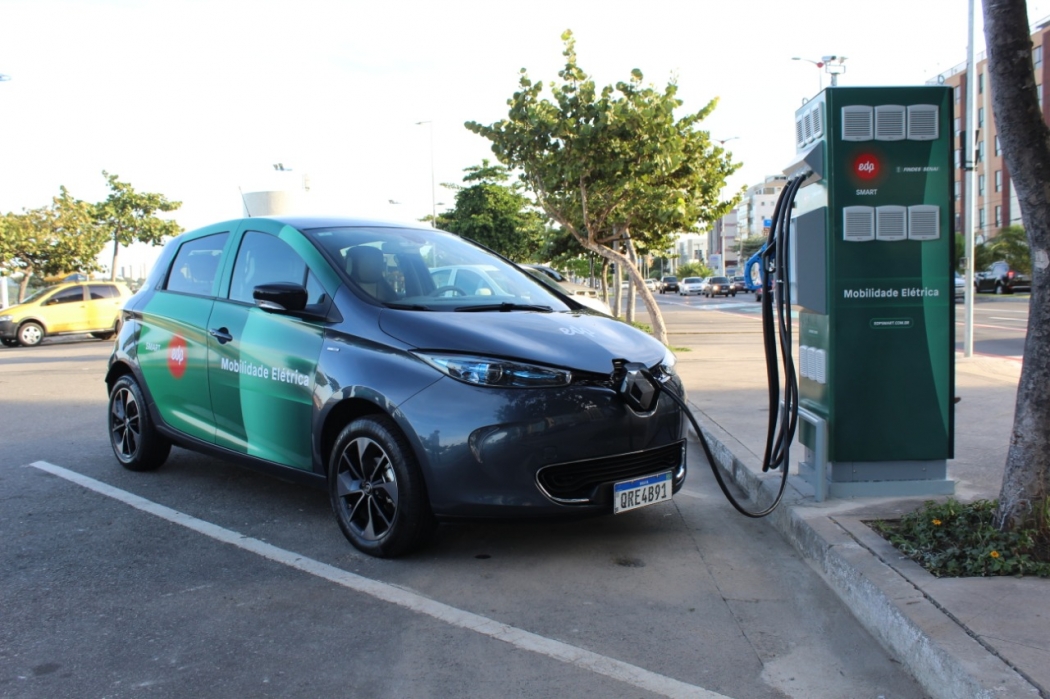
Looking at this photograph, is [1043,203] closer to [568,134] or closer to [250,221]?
[250,221]

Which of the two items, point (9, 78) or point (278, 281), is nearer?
point (278, 281)

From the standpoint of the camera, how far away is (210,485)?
6.00 m

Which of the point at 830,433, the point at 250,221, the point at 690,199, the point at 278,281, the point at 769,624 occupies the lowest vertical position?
the point at 769,624

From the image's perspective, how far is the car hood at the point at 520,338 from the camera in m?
4.15

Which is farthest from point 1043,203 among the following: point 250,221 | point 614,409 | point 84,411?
point 84,411

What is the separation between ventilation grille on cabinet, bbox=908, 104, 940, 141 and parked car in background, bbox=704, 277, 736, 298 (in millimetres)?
57261

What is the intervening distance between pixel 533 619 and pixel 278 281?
8.22 feet

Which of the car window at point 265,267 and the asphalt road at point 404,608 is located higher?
the car window at point 265,267

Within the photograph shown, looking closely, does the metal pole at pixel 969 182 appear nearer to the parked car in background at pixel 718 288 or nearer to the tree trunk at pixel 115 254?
the tree trunk at pixel 115 254

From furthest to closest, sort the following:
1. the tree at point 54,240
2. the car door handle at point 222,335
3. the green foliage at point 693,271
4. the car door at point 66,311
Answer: the green foliage at point 693,271 → the tree at point 54,240 → the car door at point 66,311 → the car door handle at point 222,335

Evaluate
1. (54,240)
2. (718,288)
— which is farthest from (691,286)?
(54,240)

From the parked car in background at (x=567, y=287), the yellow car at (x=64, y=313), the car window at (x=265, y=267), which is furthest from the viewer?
the yellow car at (x=64, y=313)

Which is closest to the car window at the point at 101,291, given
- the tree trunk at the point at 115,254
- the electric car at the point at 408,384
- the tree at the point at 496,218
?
the tree trunk at the point at 115,254

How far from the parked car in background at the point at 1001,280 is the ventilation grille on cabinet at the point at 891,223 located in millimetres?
43580
